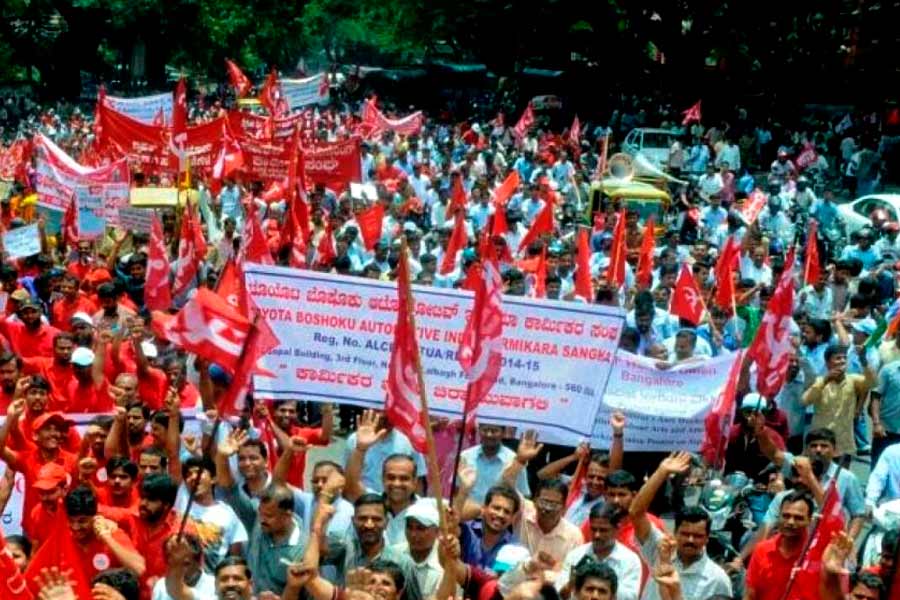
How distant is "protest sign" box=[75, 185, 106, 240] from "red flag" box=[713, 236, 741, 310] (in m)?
5.13

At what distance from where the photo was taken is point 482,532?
25.0ft

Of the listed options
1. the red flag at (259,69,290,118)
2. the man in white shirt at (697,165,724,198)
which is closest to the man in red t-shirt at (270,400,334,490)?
the man in white shirt at (697,165,724,198)

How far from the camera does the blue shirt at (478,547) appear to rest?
7441 mm

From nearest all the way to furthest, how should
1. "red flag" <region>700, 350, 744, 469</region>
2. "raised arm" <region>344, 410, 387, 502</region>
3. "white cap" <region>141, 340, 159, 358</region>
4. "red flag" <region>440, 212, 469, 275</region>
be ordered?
"raised arm" <region>344, 410, 387, 502</region> < "red flag" <region>700, 350, 744, 469</region> < "white cap" <region>141, 340, 159, 358</region> < "red flag" <region>440, 212, 469, 275</region>

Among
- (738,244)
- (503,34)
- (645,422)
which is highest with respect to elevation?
(645,422)

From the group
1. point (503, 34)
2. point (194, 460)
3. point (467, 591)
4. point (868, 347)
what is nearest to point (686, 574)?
point (467, 591)

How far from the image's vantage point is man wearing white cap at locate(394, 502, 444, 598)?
7.02 meters

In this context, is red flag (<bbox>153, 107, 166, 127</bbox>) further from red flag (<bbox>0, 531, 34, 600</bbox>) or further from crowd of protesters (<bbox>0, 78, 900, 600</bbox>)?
red flag (<bbox>0, 531, 34, 600</bbox>)

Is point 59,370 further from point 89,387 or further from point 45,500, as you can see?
point 45,500

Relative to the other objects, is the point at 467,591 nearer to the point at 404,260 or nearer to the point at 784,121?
the point at 404,260

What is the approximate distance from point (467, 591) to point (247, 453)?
1.42 m

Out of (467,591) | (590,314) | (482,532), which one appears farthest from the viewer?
(590,314)

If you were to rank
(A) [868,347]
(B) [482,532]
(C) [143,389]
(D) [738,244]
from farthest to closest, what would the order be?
(D) [738,244] < (A) [868,347] < (C) [143,389] < (B) [482,532]

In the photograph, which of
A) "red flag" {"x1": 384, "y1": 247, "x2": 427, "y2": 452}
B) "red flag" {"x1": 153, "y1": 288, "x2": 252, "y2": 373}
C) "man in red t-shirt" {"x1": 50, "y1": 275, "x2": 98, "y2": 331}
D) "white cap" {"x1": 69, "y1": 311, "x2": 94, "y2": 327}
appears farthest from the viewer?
"man in red t-shirt" {"x1": 50, "y1": 275, "x2": 98, "y2": 331}
